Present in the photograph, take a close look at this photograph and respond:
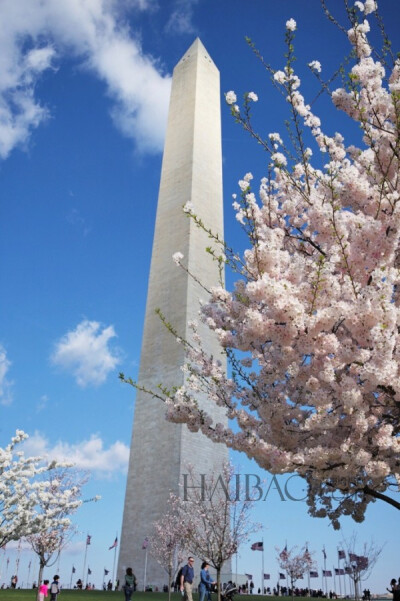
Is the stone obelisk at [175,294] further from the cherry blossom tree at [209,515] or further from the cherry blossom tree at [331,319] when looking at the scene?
the cherry blossom tree at [331,319]

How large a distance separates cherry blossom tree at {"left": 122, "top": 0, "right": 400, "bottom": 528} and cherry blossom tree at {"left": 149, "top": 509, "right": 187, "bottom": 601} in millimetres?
16962

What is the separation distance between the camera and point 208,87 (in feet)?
114

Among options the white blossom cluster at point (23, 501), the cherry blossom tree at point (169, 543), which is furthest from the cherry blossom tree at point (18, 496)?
the cherry blossom tree at point (169, 543)

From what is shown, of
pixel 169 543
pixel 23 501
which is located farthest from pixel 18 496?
pixel 169 543

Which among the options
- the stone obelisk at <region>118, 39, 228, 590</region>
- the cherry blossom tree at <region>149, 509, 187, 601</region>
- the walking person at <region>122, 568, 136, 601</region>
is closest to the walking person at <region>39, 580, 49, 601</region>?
the walking person at <region>122, 568, 136, 601</region>

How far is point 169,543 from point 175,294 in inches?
453

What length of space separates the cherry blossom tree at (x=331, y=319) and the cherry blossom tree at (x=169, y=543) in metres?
17.0

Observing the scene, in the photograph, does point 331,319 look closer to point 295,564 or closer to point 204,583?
point 204,583

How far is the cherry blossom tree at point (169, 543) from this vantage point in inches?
902

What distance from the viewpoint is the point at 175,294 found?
2906 cm

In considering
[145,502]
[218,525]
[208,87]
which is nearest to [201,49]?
[208,87]

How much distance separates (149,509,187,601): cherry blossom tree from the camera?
75.2 ft

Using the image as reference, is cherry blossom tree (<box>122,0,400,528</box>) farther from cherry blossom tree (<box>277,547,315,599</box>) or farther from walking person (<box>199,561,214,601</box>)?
cherry blossom tree (<box>277,547,315,599</box>)

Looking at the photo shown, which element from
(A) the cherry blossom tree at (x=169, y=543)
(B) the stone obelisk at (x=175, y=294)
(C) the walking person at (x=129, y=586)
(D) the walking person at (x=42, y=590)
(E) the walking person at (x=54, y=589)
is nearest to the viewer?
(C) the walking person at (x=129, y=586)
